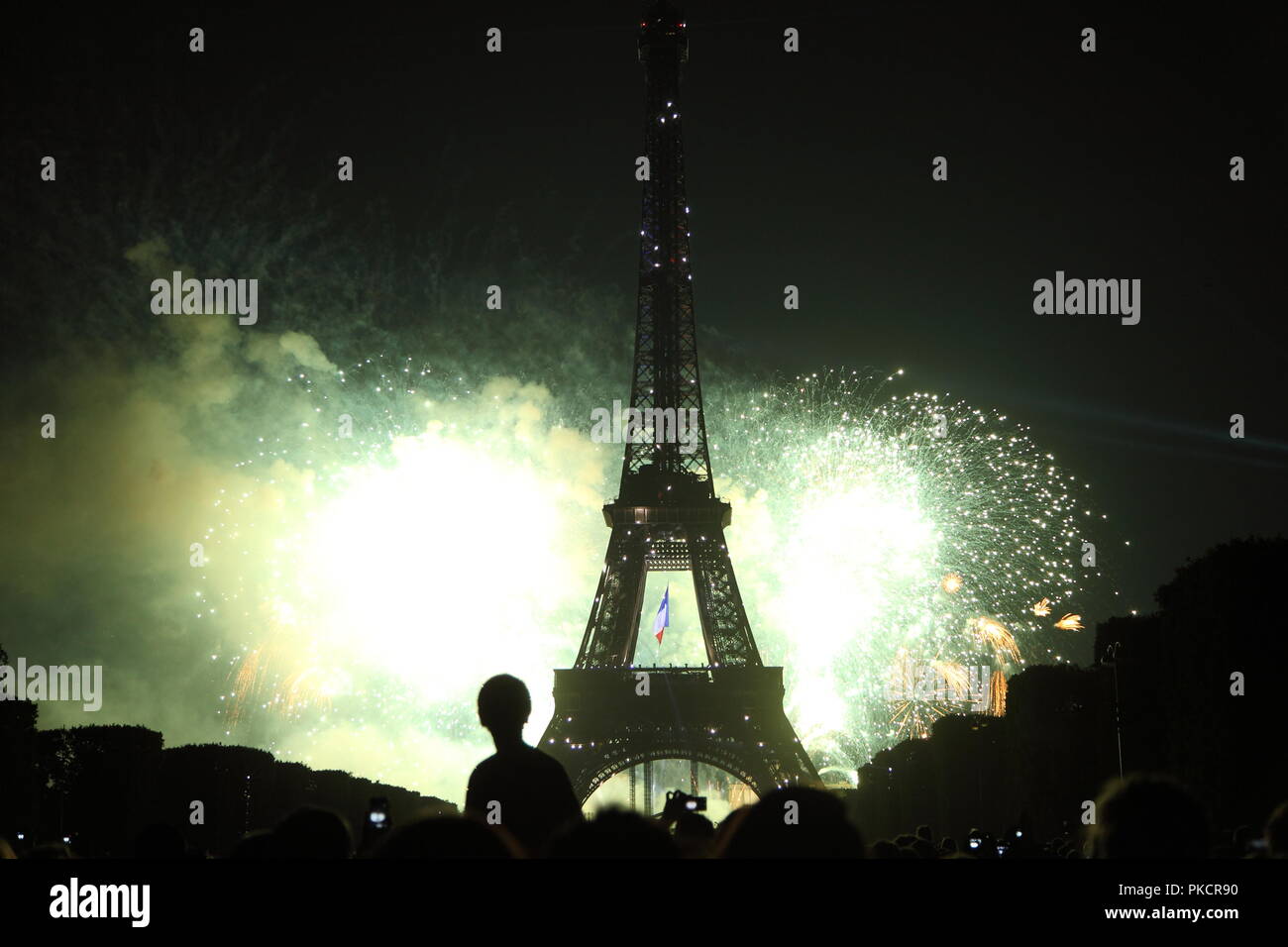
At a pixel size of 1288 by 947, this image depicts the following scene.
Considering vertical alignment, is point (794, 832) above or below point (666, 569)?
below

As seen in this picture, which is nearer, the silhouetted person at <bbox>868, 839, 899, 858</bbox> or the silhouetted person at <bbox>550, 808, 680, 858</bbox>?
the silhouetted person at <bbox>550, 808, 680, 858</bbox>

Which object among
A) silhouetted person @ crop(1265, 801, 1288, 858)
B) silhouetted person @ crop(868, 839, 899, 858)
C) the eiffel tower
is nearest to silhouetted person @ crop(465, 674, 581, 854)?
silhouetted person @ crop(868, 839, 899, 858)

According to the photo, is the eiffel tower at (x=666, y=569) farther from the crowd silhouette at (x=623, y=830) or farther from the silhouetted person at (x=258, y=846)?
the silhouetted person at (x=258, y=846)

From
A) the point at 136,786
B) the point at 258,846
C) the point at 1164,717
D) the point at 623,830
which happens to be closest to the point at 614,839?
the point at 623,830

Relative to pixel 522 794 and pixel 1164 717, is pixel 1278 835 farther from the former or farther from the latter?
pixel 1164 717

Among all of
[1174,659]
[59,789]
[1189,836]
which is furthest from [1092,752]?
[1189,836]

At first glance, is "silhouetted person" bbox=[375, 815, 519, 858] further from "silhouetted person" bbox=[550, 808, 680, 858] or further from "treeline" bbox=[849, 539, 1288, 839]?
"treeline" bbox=[849, 539, 1288, 839]
